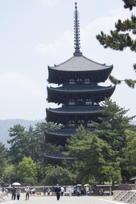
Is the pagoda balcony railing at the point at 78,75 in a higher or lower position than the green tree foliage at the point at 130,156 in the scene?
higher

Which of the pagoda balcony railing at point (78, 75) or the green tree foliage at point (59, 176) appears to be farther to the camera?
the pagoda balcony railing at point (78, 75)

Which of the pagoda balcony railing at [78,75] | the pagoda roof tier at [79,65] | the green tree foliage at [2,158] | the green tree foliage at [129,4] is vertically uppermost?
the pagoda roof tier at [79,65]

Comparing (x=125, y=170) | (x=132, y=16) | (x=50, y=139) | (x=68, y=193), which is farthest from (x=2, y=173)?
(x=132, y=16)

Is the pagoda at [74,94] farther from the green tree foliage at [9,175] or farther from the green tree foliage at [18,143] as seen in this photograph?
the green tree foliage at [18,143]

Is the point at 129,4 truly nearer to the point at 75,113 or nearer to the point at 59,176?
the point at 59,176

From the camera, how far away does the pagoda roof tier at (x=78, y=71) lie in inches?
2854

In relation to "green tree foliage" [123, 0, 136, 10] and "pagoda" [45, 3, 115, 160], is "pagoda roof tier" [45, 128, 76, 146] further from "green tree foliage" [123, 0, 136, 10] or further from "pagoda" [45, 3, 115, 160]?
"green tree foliage" [123, 0, 136, 10]

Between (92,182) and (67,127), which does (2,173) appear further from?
(92,182)

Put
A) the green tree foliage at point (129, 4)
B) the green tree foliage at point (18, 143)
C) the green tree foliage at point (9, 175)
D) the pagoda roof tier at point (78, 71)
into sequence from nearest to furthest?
the green tree foliage at point (129, 4) < the pagoda roof tier at point (78, 71) < the green tree foliage at point (9, 175) < the green tree foliage at point (18, 143)

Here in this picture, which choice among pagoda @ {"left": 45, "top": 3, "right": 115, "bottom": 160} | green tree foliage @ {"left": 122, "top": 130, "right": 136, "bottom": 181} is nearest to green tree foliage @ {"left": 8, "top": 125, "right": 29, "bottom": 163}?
pagoda @ {"left": 45, "top": 3, "right": 115, "bottom": 160}

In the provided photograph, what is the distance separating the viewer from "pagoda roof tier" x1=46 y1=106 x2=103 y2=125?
6988 cm

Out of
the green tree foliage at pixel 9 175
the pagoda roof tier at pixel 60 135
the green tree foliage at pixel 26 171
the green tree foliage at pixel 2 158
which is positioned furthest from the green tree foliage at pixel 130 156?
the green tree foliage at pixel 2 158

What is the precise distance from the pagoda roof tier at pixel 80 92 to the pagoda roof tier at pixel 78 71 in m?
1.93

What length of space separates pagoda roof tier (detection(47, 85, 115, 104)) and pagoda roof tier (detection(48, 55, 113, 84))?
1.93 metres
